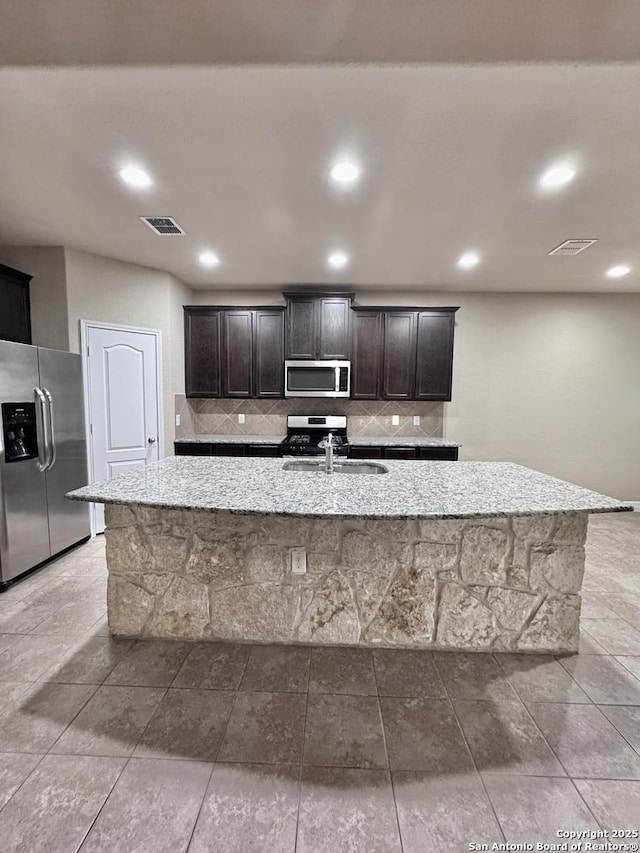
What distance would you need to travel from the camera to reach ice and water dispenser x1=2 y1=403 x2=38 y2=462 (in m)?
2.63

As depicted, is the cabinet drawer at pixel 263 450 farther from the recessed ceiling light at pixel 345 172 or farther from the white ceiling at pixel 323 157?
the recessed ceiling light at pixel 345 172

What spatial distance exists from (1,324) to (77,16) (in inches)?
103

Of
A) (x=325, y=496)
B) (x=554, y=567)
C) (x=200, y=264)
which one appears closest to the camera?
(x=325, y=496)

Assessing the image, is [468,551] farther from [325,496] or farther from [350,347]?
[350,347]

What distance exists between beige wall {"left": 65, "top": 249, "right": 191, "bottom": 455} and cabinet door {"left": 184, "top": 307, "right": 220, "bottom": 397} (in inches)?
3.5

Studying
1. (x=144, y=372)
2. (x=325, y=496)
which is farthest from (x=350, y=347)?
(x=325, y=496)

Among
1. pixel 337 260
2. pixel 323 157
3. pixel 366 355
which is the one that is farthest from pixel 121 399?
pixel 323 157

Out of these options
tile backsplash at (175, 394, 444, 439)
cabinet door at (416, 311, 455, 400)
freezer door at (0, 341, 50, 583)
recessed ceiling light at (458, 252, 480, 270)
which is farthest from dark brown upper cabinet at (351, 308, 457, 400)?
freezer door at (0, 341, 50, 583)

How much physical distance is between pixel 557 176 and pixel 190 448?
3859 mm

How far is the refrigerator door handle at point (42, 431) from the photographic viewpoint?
2.84 m

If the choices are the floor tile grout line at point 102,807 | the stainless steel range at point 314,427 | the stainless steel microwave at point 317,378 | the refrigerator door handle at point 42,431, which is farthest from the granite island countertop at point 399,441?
the floor tile grout line at point 102,807

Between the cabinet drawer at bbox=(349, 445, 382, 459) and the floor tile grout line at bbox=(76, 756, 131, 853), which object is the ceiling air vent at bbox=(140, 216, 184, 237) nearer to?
the cabinet drawer at bbox=(349, 445, 382, 459)

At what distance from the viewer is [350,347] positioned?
4242 mm

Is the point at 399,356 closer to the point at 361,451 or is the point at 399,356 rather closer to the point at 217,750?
the point at 361,451
